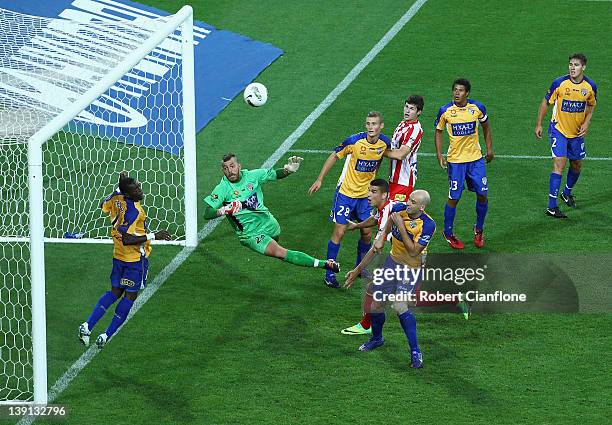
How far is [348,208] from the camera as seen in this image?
13.9m

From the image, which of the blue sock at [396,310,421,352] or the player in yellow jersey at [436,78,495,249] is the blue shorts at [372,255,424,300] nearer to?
the blue sock at [396,310,421,352]

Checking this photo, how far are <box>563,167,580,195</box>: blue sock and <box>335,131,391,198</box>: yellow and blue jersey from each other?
3.44m

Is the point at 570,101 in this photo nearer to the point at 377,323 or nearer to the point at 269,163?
the point at 269,163

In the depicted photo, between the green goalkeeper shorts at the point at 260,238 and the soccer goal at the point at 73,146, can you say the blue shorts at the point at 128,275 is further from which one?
the green goalkeeper shorts at the point at 260,238

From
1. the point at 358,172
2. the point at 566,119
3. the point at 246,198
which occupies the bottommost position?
the point at 246,198

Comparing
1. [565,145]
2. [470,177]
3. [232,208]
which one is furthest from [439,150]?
[232,208]

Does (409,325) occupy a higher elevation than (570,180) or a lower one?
lower

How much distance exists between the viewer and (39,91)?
15.6m

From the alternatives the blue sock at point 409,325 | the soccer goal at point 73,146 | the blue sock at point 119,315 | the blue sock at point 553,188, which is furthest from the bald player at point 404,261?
the blue sock at point 553,188

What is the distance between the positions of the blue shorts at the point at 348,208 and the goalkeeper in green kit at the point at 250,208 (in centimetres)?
64

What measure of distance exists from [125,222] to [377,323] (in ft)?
8.56

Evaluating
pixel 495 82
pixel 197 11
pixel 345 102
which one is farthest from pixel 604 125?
pixel 197 11

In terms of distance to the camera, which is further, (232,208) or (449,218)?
(449,218)

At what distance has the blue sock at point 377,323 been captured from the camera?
12.1 metres
